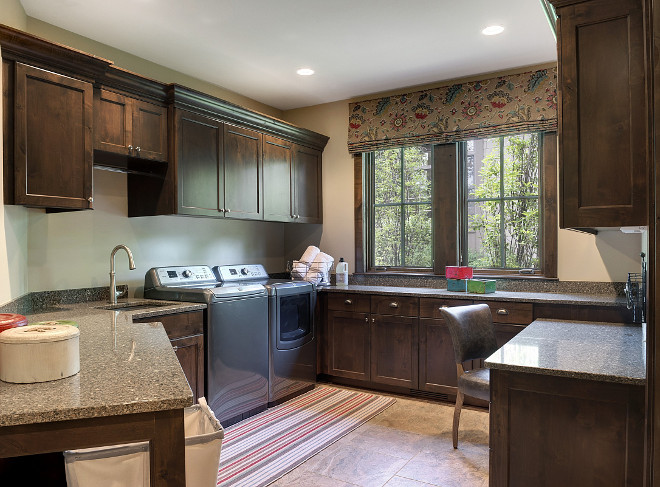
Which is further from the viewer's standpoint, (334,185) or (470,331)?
(334,185)

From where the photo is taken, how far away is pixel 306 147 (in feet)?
15.2

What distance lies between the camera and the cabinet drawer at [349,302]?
400 centimetres

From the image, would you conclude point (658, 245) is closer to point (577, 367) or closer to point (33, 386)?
point (577, 367)

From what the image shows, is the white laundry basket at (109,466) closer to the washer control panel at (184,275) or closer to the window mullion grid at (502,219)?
the washer control panel at (184,275)

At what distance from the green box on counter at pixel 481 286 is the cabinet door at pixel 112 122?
264cm

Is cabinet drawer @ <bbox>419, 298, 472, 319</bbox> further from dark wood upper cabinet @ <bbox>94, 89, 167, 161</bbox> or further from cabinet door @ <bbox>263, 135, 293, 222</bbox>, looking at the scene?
dark wood upper cabinet @ <bbox>94, 89, 167, 161</bbox>

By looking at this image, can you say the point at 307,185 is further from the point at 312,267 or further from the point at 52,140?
the point at 52,140

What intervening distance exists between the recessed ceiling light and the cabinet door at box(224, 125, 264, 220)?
1.93m

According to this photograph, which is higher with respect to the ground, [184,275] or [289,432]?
[184,275]

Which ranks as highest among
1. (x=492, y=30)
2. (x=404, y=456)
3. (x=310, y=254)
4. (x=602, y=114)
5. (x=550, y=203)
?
(x=492, y=30)

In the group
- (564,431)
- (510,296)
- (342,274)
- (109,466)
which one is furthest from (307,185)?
(109,466)

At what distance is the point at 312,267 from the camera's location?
14.5 feet

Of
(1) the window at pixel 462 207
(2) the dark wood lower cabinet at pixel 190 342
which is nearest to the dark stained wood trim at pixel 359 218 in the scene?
(1) the window at pixel 462 207

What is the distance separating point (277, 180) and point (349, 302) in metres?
1.25
